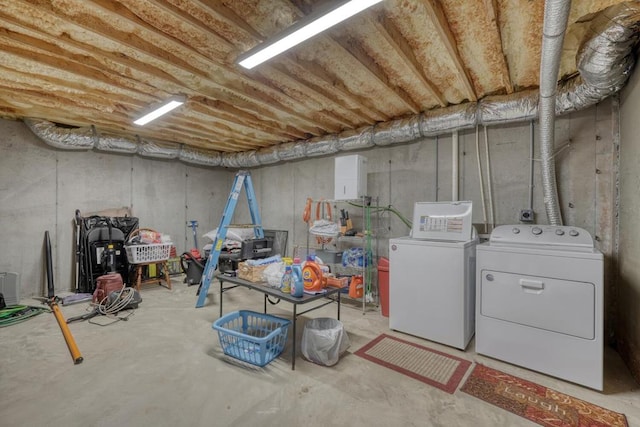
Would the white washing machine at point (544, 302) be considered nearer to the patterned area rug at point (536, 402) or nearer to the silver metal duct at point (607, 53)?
the patterned area rug at point (536, 402)

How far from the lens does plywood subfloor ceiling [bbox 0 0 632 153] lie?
74.9 inches

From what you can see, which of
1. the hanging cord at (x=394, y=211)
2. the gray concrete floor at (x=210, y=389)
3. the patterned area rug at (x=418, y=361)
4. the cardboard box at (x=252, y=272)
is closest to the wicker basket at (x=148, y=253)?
the gray concrete floor at (x=210, y=389)

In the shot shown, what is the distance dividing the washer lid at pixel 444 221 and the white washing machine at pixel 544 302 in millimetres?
368

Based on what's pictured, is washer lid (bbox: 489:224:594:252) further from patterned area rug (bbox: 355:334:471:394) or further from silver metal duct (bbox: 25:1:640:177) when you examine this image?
patterned area rug (bbox: 355:334:471:394)

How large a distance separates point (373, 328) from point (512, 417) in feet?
4.88

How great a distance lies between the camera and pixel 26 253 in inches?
163

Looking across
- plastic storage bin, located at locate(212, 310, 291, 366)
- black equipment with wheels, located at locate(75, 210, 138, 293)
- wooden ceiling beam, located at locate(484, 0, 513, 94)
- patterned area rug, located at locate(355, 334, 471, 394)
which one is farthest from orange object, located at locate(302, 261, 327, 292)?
black equipment with wheels, located at locate(75, 210, 138, 293)

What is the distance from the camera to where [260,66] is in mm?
2621

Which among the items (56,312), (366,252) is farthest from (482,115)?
(56,312)

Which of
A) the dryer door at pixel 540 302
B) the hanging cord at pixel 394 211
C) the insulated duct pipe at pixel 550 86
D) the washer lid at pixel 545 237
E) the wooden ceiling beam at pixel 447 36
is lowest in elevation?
the dryer door at pixel 540 302

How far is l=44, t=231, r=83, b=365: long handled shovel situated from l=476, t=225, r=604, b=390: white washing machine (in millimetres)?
3545

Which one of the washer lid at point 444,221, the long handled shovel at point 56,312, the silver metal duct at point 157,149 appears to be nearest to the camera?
the long handled shovel at point 56,312

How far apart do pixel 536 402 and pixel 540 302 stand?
711mm

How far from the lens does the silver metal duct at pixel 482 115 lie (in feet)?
6.35
